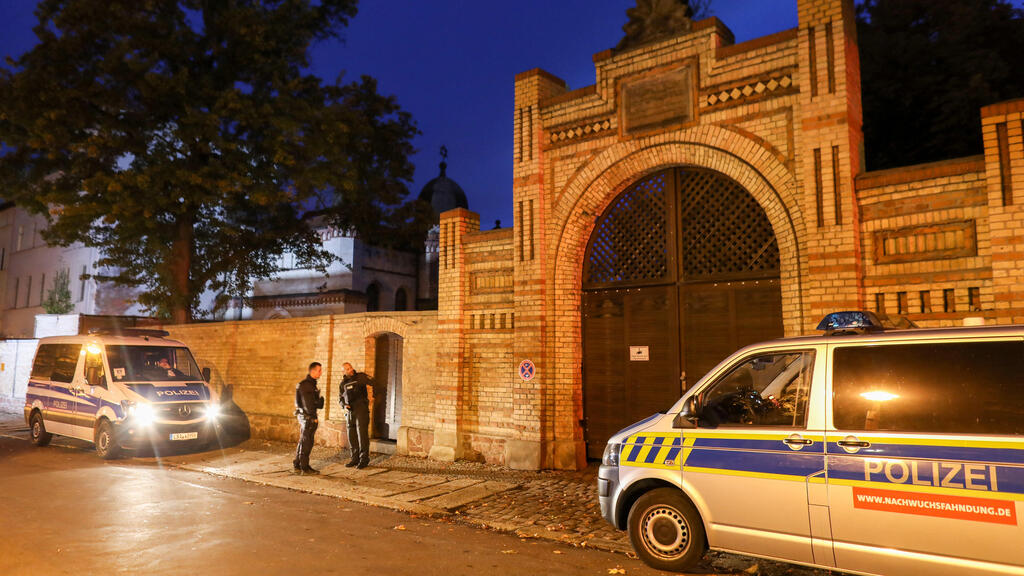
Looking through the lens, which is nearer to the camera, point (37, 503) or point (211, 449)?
point (37, 503)

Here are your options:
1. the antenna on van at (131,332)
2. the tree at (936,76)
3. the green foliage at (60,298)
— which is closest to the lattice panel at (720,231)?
the tree at (936,76)

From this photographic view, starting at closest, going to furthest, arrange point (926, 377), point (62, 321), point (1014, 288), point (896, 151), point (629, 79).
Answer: point (926, 377), point (1014, 288), point (629, 79), point (896, 151), point (62, 321)

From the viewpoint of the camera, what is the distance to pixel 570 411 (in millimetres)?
9867

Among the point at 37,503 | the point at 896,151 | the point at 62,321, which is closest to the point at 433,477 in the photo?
the point at 37,503

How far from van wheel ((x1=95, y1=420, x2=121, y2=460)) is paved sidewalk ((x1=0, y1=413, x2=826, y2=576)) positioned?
1.90ft

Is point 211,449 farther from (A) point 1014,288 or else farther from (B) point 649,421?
(A) point 1014,288

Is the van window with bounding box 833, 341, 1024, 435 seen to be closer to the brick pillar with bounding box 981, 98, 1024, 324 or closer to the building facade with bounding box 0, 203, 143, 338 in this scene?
the brick pillar with bounding box 981, 98, 1024, 324

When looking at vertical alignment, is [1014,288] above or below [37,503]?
above

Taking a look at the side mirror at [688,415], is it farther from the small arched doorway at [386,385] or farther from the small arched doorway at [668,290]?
the small arched doorway at [386,385]

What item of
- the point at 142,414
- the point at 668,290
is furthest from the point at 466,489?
the point at 142,414

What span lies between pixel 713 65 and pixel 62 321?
78.8 feet

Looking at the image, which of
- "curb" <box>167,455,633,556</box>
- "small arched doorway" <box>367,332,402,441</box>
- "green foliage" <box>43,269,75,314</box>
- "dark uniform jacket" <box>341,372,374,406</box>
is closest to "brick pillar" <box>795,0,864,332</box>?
"curb" <box>167,455,633,556</box>

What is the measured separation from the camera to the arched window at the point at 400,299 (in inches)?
1220

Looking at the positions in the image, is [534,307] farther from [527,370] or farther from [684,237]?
[684,237]
